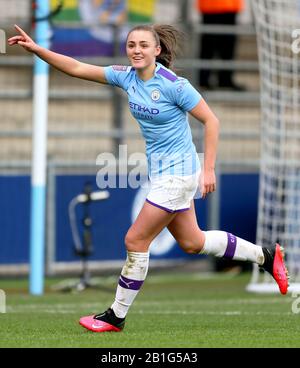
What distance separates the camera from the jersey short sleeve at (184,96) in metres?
7.14

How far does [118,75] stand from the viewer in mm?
7414

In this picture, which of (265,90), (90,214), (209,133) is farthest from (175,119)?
(90,214)

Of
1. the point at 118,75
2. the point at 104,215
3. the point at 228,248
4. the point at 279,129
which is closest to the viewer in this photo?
the point at 118,75

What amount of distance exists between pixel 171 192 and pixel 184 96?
65 cm

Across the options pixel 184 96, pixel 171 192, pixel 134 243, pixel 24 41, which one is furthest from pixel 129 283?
pixel 24 41

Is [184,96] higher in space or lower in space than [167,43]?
lower

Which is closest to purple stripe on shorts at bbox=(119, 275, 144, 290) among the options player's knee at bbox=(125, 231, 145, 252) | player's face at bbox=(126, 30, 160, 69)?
player's knee at bbox=(125, 231, 145, 252)

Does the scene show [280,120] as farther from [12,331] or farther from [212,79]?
[12,331]

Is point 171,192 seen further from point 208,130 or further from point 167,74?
point 167,74

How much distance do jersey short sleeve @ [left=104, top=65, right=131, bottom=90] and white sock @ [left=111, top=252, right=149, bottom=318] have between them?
1173 mm

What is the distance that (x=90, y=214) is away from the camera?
13.2m
